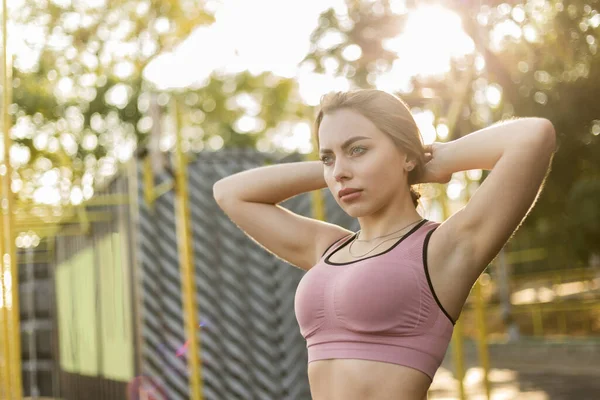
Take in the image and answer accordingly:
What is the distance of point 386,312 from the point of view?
73.9 inches

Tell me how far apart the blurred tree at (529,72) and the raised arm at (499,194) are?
2.94 metres

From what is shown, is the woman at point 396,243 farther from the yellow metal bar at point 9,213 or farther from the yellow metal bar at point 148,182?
the yellow metal bar at point 148,182

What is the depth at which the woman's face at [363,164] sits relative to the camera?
2.01 metres

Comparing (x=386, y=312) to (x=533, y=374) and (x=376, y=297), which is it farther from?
(x=533, y=374)

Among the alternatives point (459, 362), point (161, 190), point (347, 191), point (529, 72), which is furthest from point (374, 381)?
point (529, 72)

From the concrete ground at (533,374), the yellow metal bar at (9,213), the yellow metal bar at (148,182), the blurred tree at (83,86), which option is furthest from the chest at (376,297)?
the blurred tree at (83,86)

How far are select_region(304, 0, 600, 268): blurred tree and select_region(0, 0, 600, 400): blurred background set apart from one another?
0.03 meters

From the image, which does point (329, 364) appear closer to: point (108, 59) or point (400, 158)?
point (400, 158)

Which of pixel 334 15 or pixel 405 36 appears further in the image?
pixel 334 15

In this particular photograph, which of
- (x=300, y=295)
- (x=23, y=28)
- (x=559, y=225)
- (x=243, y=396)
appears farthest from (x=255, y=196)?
(x=23, y=28)

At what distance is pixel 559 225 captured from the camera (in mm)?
15227

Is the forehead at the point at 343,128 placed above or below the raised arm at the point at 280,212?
above

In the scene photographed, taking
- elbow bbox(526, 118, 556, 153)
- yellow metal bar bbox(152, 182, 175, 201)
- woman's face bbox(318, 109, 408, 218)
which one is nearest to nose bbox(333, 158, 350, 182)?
woman's face bbox(318, 109, 408, 218)

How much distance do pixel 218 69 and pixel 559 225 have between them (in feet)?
54.5
